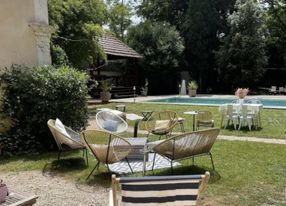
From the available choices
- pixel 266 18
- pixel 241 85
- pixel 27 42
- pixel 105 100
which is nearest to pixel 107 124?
pixel 27 42

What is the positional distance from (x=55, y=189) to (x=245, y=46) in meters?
25.0

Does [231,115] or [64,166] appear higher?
[231,115]

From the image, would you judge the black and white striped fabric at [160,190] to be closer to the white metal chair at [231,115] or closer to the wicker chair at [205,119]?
the wicker chair at [205,119]

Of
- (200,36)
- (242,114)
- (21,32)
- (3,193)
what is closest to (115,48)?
(200,36)

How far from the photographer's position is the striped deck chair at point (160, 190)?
3047mm

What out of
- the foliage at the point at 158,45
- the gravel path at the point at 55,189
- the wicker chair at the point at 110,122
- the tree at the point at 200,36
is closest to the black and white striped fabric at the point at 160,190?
the gravel path at the point at 55,189

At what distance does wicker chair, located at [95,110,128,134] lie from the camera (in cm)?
928

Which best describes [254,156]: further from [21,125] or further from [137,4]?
[137,4]

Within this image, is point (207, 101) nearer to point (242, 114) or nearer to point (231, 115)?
point (231, 115)

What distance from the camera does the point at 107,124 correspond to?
372 inches

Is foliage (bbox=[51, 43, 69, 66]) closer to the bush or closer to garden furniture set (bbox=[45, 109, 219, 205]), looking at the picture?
the bush

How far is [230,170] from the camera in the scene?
6.45 m

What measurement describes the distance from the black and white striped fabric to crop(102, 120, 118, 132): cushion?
246 inches

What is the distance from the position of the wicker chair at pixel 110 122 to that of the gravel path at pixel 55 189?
2849 mm
